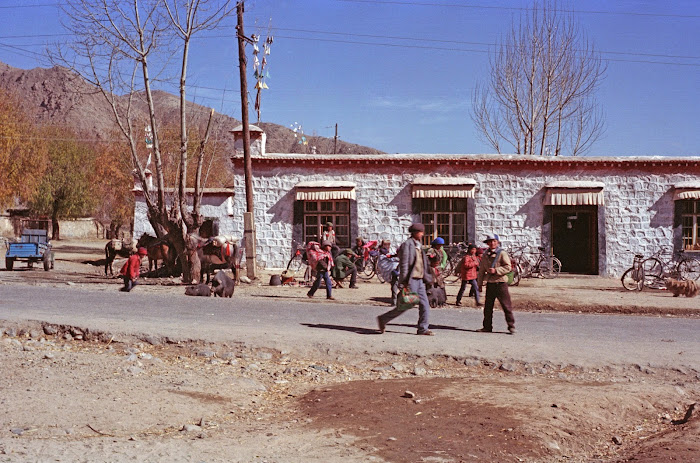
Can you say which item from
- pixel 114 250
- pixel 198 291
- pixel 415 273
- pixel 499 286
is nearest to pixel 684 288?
pixel 499 286

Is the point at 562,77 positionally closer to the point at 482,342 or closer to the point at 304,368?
the point at 482,342

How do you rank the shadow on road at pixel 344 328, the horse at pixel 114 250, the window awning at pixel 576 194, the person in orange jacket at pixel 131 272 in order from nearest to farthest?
the shadow on road at pixel 344 328, the person in orange jacket at pixel 131 272, the window awning at pixel 576 194, the horse at pixel 114 250

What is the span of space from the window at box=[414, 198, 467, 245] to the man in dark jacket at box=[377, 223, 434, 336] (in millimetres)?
12293

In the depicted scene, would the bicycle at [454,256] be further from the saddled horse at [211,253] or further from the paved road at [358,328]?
the paved road at [358,328]

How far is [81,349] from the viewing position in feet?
29.9

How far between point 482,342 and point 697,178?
15.9 meters

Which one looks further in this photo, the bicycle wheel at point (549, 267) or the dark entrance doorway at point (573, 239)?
the dark entrance doorway at point (573, 239)

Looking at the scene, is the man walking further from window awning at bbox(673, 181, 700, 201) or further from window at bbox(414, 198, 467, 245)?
window awning at bbox(673, 181, 700, 201)

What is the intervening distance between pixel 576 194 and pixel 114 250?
15.2 metres

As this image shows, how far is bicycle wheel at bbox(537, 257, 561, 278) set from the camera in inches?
845

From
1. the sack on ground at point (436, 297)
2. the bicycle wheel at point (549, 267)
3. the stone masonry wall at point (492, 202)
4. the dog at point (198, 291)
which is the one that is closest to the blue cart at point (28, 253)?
the stone masonry wall at point (492, 202)

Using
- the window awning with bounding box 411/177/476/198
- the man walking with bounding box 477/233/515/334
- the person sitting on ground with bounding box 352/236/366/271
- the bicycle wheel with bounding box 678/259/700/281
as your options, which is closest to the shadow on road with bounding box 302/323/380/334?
the man walking with bounding box 477/233/515/334

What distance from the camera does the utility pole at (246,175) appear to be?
1928 centimetres

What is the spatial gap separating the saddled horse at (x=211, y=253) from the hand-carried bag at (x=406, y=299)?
1004 cm
